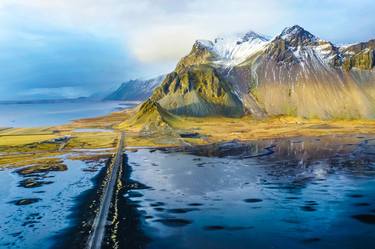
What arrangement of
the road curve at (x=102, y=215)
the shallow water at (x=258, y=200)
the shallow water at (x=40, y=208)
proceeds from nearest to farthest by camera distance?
the road curve at (x=102, y=215)
the shallow water at (x=258, y=200)
the shallow water at (x=40, y=208)

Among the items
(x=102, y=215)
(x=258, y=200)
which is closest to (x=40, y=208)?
(x=102, y=215)

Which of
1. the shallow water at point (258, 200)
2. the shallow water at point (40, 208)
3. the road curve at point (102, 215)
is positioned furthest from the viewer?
the shallow water at point (40, 208)

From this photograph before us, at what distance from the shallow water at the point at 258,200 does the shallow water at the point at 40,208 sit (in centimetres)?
1386

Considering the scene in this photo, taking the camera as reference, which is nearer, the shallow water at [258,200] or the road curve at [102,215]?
the road curve at [102,215]

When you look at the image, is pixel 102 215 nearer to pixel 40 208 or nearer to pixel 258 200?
pixel 40 208

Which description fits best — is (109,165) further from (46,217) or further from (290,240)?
(290,240)

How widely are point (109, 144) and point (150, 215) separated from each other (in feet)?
398

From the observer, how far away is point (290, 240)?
62.8 metres

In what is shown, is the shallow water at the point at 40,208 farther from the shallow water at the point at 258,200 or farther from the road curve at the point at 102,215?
the shallow water at the point at 258,200

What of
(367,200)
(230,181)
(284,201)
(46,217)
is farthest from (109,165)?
(367,200)

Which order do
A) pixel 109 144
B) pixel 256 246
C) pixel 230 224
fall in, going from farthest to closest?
pixel 109 144
pixel 230 224
pixel 256 246

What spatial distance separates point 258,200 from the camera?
286ft

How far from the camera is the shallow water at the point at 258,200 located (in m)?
64.8

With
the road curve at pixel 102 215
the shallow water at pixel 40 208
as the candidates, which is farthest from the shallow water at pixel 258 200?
the shallow water at pixel 40 208
